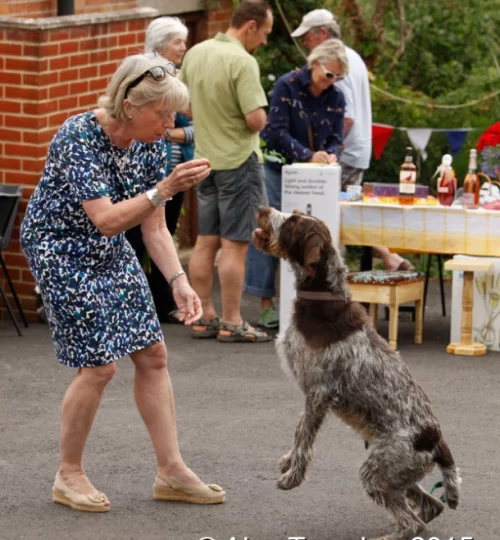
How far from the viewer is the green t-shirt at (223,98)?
8.94 metres

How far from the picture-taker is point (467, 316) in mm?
8992

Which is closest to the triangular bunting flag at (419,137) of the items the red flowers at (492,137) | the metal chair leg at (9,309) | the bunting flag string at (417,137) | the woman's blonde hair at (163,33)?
the bunting flag string at (417,137)

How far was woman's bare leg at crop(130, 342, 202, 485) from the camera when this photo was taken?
18.2ft

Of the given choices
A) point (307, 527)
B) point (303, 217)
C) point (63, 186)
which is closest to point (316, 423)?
point (307, 527)

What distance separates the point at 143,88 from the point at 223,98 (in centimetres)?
395

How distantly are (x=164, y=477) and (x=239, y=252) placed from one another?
11.9ft

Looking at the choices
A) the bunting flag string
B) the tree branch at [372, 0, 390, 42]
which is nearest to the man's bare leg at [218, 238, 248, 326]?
the bunting flag string

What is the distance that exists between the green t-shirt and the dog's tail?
13.5 ft

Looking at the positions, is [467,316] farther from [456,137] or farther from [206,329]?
[456,137]

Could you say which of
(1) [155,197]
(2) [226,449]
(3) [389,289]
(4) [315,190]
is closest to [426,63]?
(4) [315,190]

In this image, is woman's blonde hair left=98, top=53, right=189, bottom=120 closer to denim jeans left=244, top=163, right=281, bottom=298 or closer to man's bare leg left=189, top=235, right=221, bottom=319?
man's bare leg left=189, top=235, right=221, bottom=319

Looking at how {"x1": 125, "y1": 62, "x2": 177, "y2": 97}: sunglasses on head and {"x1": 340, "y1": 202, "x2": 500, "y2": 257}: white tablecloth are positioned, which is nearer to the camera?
{"x1": 125, "y1": 62, "x2": 177, "y2": 97}: sunglasses on head

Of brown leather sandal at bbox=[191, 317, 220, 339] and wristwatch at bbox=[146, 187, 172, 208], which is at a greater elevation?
wristwatch at bbox=[146, 187, 172, 208]

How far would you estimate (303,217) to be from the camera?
5512mm
